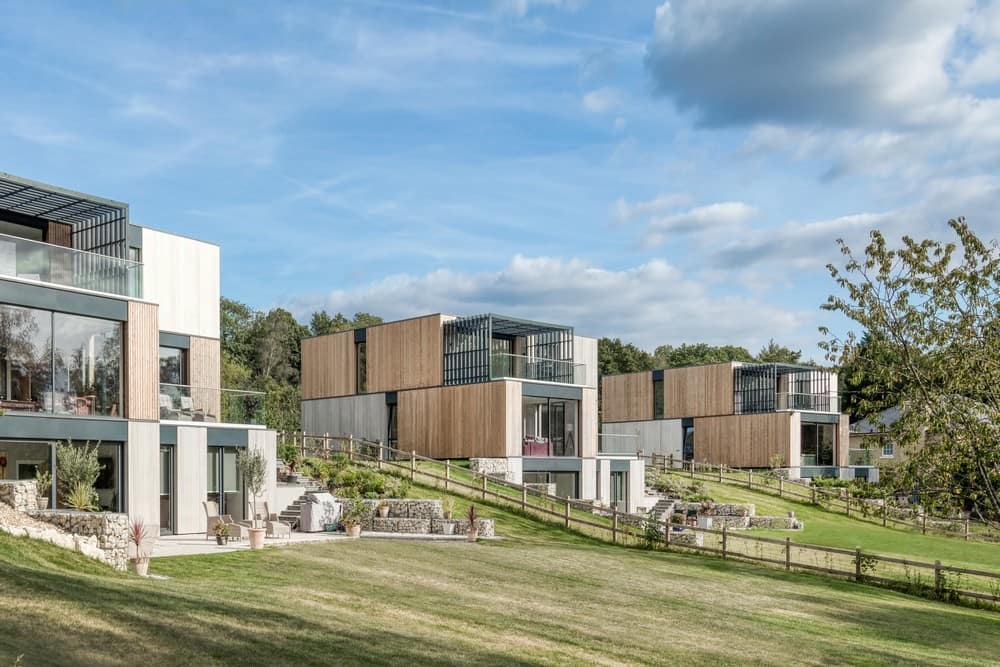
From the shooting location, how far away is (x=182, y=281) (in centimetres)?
3033

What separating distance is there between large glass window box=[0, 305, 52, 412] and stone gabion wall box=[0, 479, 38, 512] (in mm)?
2436

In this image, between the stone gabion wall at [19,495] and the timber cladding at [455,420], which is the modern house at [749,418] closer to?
the timber cladding at [455,420]

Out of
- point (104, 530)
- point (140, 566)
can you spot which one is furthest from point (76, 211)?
point (140, 566)

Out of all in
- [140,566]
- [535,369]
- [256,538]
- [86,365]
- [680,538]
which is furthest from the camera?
[535,369]

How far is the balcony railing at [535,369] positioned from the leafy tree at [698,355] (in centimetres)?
5789

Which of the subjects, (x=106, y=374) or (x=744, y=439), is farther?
(x=744, y=439)

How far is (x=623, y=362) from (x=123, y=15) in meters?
75.2

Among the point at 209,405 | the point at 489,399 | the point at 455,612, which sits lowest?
the point at 455,612

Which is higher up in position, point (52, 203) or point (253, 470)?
point (52, 203)

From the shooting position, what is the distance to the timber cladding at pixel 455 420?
37.3 metres

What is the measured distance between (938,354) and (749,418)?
38169 mm

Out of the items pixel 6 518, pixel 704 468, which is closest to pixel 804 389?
pixel 704 468

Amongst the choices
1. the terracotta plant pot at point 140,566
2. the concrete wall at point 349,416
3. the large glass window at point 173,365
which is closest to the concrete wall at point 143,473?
the large glass window at point 173,365

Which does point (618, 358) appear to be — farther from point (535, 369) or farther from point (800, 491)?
point (535, 369)
